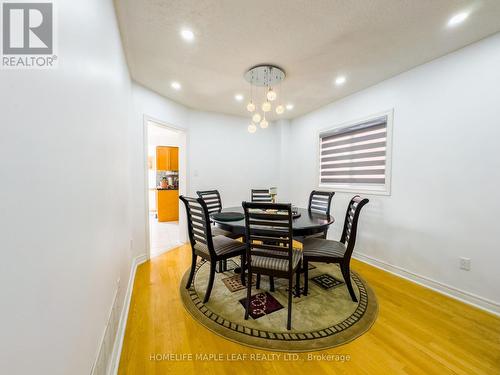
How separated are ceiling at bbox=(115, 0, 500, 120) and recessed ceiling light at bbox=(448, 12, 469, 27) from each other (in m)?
0.04

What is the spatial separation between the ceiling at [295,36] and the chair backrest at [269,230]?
62.2 inches

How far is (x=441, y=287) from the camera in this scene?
2.32m

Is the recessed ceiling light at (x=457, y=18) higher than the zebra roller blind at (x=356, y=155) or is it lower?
higher

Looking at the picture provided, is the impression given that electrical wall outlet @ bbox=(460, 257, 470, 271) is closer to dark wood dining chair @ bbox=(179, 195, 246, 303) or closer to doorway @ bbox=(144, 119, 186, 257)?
dark wood dining chair @ bbox=(179, 195, 246, 303)

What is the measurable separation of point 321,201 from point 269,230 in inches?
67.8

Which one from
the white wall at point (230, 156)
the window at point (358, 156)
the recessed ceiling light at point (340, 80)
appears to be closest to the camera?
the recessed ceiling light at point (340, 80)

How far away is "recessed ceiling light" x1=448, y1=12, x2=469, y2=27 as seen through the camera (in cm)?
171

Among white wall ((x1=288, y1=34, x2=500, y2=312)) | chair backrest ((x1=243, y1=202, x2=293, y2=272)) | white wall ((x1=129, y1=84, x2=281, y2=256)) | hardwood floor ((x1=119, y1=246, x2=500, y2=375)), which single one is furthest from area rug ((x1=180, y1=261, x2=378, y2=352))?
white wall ((x1=129, y1=84, x2=281, y2=256))

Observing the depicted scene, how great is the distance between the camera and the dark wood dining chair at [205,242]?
2034 millimetres

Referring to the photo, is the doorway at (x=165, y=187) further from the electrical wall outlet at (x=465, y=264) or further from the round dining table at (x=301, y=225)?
the electrical wall outlet at (x=465, y=264)

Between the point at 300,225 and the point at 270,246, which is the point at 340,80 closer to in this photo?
the point at 300,225

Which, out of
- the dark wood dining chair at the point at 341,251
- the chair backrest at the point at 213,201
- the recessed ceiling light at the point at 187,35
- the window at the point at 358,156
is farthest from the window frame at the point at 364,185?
the recessed ceiling light at the point at 187,35

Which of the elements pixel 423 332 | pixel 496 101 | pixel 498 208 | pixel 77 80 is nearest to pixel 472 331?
pixel 423 332

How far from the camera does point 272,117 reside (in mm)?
4590
